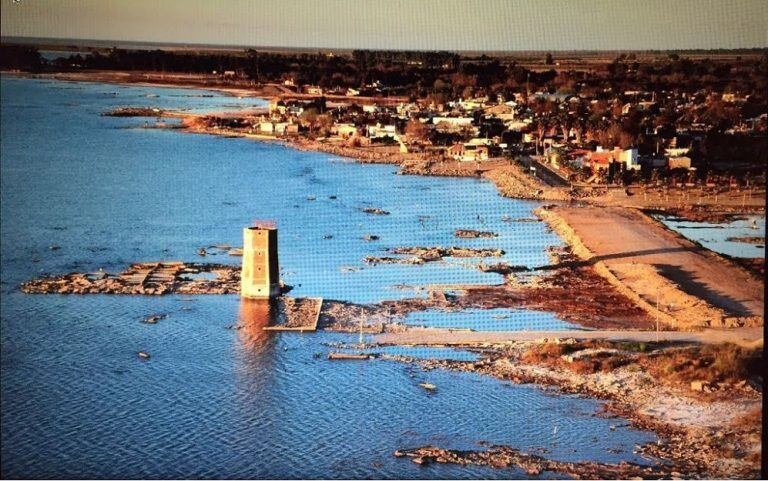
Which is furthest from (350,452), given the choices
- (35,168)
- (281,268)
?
(35,168)

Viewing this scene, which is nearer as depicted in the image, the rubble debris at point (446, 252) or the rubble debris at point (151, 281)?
the rubble debris at point (151, 281)

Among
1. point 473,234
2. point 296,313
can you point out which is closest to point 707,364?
point 296,313

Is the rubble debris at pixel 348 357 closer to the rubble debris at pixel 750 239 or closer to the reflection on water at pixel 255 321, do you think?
the reflection on water at pixel 255 321

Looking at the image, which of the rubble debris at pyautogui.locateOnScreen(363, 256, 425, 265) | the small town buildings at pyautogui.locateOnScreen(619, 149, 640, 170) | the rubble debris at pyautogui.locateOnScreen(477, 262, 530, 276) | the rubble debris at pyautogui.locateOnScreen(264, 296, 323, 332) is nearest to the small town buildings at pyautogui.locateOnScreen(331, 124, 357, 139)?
the small town buildings at pyautogui.locateOnScreen(619, 149, 640, 170)

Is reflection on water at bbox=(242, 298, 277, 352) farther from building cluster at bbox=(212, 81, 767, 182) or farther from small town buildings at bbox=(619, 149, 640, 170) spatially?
small town buildings at bbox=(619, 149, 640, 170)

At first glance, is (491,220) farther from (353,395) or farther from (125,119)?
(125,119)

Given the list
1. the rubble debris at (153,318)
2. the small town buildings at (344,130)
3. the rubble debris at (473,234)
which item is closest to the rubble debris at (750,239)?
the rubble debris at (473,234)
